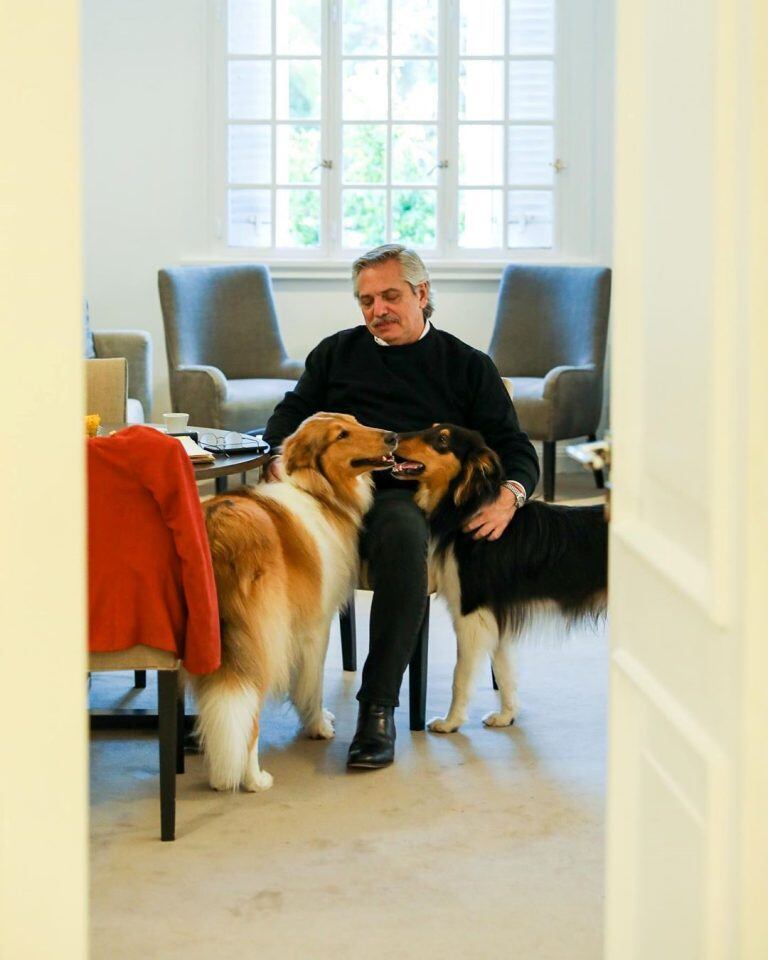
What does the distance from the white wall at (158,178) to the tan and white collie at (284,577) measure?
3.63 metres

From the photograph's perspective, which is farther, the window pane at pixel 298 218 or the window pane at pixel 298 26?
the window pane at pixel 298 218

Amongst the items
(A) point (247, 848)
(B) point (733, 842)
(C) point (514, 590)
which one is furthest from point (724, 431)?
(C) point (514, 590)

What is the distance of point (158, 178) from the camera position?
6.56 meters

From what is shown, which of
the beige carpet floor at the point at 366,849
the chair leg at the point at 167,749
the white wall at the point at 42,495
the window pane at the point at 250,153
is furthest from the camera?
the window pane at the point at 250,153

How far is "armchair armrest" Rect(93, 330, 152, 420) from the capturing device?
5676mm

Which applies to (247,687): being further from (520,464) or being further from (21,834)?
(21,834)

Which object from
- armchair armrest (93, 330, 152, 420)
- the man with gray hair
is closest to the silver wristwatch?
the man with gray hair

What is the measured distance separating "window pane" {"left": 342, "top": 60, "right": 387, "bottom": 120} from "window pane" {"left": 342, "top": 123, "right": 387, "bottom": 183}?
2.2 inches

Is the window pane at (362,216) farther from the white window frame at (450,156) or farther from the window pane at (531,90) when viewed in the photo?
the window pane at (531,90)

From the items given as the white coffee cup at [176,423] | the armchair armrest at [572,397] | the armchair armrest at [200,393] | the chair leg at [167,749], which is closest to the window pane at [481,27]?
the armchair armrest at [572,397]

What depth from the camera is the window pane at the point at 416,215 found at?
6.63m

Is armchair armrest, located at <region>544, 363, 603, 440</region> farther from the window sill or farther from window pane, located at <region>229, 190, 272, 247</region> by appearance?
window pane, located at <region>229, 190, 272, 247</region>

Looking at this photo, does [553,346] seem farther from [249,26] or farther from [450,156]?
[249,26]

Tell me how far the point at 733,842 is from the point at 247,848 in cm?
145
